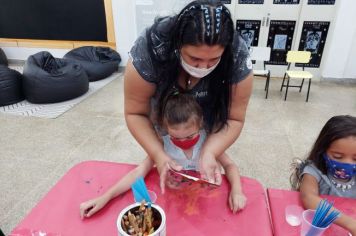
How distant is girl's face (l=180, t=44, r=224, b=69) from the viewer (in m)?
0.80

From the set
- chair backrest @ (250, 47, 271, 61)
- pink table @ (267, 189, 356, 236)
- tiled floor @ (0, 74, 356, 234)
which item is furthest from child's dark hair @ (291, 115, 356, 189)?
chair backrest @ (250, 47, 271, 61)

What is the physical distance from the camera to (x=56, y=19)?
4.61 meters

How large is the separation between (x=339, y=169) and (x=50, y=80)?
10.3 feet

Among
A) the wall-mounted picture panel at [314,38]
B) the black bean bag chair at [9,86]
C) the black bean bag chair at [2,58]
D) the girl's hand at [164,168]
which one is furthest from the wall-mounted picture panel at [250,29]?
the black bean bag chair at [2,58]

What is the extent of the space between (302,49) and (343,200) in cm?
379

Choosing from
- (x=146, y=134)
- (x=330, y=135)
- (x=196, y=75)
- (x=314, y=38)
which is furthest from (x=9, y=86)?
(x=314, y=38)

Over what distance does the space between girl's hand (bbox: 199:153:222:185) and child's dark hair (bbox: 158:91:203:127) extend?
0.44ft

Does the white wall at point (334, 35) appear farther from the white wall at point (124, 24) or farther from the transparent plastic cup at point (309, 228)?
the transparent plastic cup at point (309, 228)

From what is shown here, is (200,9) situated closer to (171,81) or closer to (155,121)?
(171,81)

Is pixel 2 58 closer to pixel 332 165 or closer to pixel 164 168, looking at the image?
pixel 164 168

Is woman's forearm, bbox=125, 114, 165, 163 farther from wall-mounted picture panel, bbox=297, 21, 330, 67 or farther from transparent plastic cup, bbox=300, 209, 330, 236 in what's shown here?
wall-mounted picture panel, bbox=297, 21, 330, 67

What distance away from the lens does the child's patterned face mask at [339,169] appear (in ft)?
3.00

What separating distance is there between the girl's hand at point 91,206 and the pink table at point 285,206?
501 mm

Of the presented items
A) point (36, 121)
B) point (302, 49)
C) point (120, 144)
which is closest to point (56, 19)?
point (36, 121)
